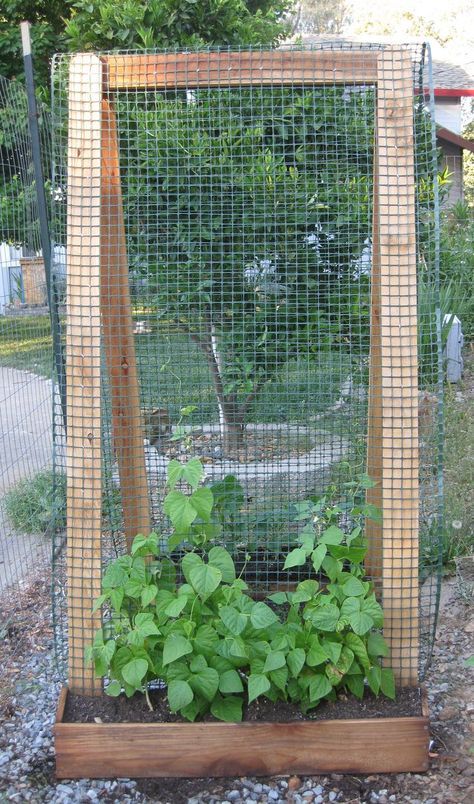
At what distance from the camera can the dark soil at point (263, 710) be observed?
7.95 ft

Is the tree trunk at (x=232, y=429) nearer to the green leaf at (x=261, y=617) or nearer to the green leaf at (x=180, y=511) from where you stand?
the green leaf at (x=180, y=511)

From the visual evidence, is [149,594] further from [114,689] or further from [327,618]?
[327,618]

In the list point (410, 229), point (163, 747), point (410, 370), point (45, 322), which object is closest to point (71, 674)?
point (163, 747)

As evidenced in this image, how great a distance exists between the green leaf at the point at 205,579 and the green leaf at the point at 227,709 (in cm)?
34

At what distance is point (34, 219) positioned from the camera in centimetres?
446

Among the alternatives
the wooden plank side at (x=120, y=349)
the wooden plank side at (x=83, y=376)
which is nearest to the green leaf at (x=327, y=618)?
the wooden plank side at (x=83, y=376)

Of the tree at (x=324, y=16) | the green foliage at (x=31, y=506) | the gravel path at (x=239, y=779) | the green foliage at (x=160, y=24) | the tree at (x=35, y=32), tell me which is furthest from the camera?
the tree at (x=324, y=16)

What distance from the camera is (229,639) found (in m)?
2.29

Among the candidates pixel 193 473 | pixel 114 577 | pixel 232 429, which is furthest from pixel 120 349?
pixel 232 429

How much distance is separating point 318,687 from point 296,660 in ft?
0.38

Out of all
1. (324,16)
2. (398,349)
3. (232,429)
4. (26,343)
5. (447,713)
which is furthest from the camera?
(324,16)

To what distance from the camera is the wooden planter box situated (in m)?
2.37

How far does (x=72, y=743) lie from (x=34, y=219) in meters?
2.99

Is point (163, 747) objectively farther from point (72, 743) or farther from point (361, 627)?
point (361, 627)
